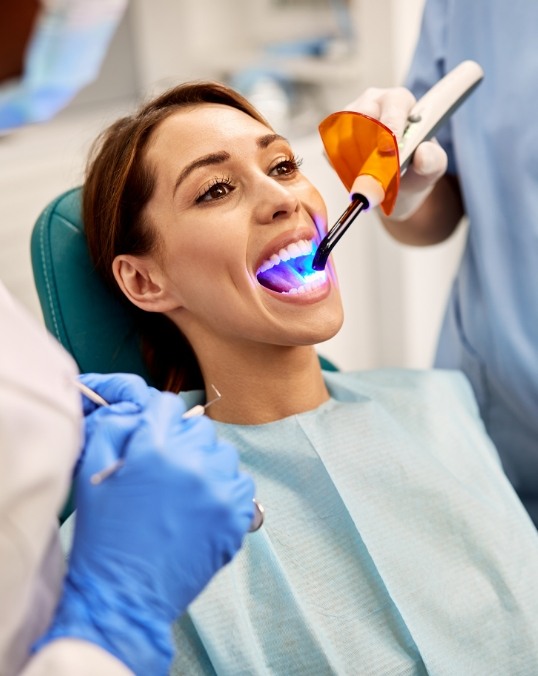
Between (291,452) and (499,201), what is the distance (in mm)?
618

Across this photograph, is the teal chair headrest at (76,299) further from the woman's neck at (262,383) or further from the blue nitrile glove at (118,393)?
the blue nitrile glove at (118,393)

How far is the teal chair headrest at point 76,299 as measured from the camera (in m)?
1.36

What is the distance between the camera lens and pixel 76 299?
137cm

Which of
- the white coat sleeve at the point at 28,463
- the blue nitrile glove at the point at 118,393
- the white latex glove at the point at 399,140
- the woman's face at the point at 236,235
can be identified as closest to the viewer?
the white coat sleeve at the point at 28,463

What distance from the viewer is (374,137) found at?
1.20m

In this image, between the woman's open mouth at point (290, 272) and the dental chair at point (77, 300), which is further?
the dental chair at point (77, 300)

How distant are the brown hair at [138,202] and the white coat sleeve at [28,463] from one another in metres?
0.52

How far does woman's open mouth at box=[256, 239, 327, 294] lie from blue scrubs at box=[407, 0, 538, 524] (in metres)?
0.45

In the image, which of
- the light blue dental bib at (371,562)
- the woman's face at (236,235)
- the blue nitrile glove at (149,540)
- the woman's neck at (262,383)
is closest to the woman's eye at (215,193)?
the woman's face at (236,235)

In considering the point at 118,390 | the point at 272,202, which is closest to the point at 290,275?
the point at 272,202

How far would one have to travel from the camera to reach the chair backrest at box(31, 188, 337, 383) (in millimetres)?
1360

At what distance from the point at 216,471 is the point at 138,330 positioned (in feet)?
2.15

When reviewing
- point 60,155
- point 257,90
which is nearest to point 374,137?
point 60,155

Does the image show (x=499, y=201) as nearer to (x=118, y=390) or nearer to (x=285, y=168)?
(x=285, y=168)
